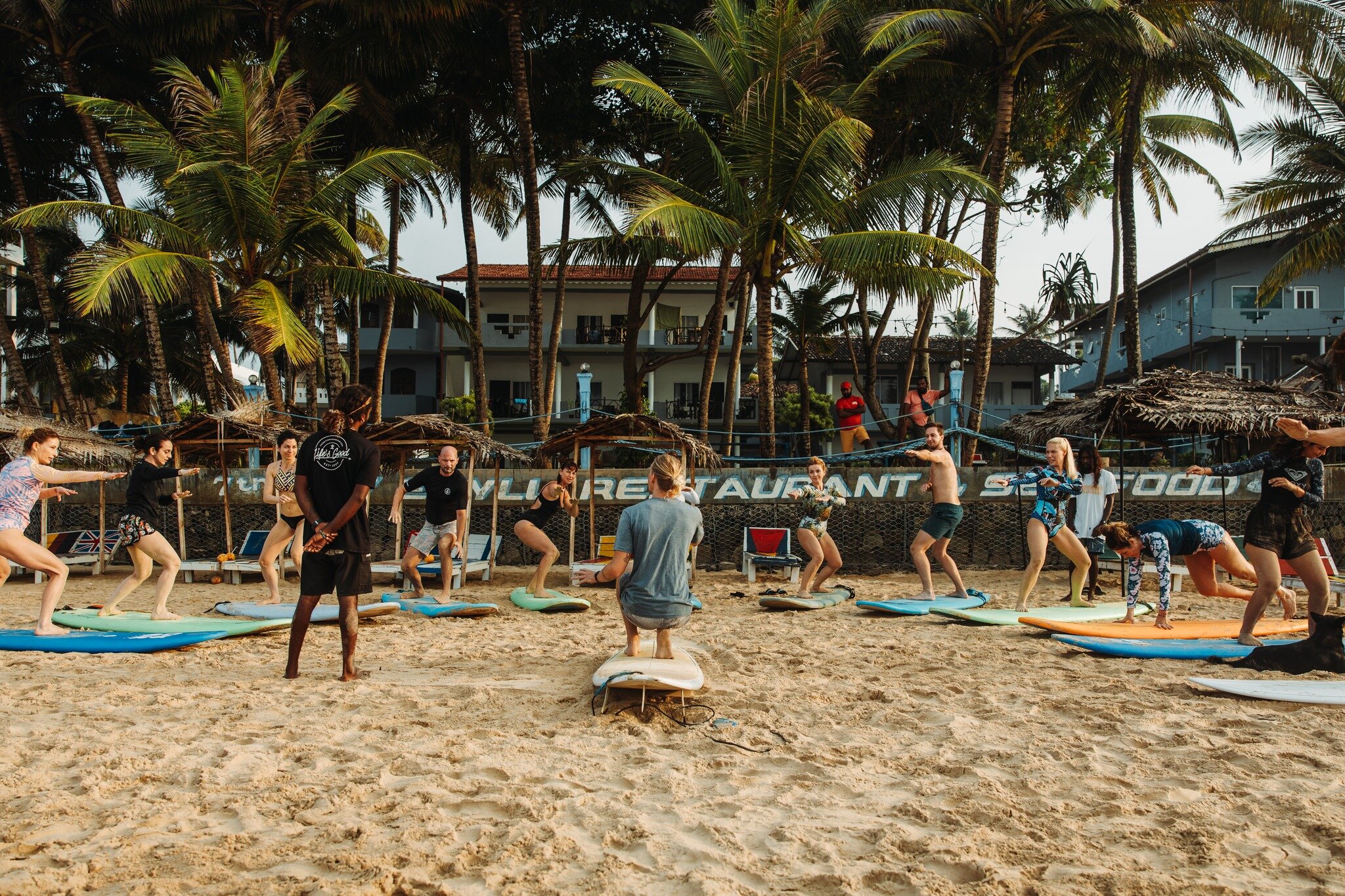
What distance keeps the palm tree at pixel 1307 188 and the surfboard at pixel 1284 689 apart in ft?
64.7

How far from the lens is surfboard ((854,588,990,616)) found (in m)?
9.88

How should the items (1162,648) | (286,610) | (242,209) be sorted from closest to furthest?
(1162,648) < (286,610) < (242,209)

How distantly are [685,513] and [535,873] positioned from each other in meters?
2.69

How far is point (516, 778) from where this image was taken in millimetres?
4281

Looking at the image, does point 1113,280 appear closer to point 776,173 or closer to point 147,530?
point 776,173

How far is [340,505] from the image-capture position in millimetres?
6227

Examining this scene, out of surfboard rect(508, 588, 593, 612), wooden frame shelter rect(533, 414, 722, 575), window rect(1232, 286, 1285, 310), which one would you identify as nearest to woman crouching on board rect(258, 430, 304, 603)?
surfboard rect(508, 588, 593, 612)

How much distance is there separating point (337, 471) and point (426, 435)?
775 cm

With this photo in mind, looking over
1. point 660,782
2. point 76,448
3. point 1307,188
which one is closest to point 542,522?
point 660,782

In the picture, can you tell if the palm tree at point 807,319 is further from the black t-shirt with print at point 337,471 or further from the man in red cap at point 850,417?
the black t-shirt with print at point 337,471

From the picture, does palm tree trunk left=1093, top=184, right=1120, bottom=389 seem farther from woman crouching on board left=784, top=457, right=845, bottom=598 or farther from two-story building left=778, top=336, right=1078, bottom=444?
woman crouching on board left=784, top=457, right=845, bottom=598

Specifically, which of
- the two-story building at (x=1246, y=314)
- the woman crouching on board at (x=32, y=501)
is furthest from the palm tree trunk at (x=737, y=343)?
the two-story building at (x=1246, y=314)

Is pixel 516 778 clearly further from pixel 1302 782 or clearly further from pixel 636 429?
pixel 636 429

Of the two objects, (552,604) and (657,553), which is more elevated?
(657,553)
